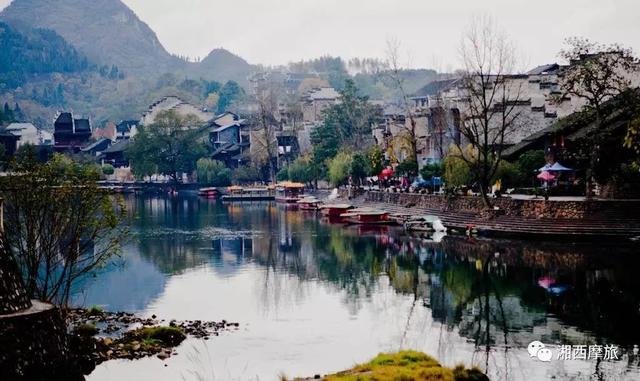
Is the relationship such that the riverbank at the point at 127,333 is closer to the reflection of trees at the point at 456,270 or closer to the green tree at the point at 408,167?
the reflection of trees at the point at 456,270

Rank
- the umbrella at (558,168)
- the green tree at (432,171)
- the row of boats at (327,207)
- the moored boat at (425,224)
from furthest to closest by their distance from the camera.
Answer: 1. the green tree at (432,171)
2. the row of boats at (327,207)
3. the moored boat at (425,224)
4. the umbrella at (558,168)

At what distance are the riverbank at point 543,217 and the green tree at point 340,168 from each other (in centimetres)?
2209

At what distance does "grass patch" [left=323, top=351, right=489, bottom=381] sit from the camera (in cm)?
1483

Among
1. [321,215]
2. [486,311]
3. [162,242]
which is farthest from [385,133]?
[486,311]

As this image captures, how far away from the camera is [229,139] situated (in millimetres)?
110812

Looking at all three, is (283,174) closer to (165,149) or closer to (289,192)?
(289,192)

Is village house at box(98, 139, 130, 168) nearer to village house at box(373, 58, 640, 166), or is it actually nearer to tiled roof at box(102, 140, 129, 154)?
tiled roof at box(102, 140, 129, 154)

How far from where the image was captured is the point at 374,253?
137 ft

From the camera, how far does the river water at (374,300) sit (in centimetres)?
2042

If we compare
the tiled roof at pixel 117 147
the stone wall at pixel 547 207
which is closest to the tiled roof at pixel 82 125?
the tiled roof at pixel 117 147

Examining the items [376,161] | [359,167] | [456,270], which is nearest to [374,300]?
[456,270]

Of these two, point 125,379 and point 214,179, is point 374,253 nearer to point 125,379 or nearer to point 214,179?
point 125,379

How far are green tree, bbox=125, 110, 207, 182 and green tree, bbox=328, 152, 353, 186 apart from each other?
32.6 metres

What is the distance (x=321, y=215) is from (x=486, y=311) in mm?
39560
